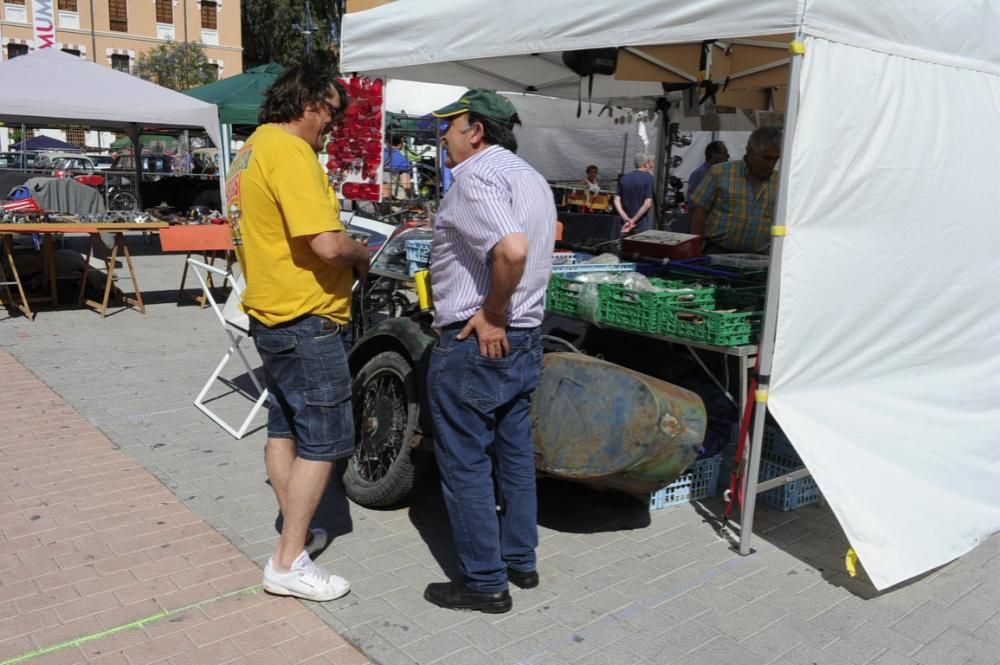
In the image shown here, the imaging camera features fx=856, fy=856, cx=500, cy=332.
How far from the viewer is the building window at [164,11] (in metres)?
42.7

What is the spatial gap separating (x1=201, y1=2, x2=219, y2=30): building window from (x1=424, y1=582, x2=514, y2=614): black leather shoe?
46545mm

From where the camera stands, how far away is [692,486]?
4180 mm

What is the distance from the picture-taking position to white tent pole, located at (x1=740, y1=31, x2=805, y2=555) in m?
3.20

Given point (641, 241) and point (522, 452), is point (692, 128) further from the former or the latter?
point (522, 452)

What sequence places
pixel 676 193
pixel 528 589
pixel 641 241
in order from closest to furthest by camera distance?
pixel 528 589, pixel 641 241, pixel 676 193

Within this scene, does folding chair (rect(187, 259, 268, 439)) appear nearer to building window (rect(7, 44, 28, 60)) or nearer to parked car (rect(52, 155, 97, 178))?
parked car (rect(52, 155, 97, 178))

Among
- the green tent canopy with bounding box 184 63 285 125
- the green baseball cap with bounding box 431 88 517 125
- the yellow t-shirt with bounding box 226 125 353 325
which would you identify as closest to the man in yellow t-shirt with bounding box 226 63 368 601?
the yellow t-shirt with bounding box 226 125 353 325

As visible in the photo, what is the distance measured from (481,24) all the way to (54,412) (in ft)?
11.3

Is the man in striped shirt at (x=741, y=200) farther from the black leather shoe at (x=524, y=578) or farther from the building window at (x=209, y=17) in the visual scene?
the building window at (x=209, y=17)

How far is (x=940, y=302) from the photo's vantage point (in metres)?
3.87

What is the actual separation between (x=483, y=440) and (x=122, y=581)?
4.95 ft

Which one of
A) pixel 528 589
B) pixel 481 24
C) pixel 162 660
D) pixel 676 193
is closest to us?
pixel 162 660

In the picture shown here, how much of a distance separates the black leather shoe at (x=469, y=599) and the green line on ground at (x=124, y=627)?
692mm

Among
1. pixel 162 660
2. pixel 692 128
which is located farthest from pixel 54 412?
pixel 692 128
